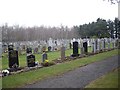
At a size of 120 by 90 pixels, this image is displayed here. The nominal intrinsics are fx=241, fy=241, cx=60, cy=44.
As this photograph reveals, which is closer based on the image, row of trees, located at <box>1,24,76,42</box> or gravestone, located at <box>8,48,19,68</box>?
A: gravestone, located at <box>8,48,19,68</box>

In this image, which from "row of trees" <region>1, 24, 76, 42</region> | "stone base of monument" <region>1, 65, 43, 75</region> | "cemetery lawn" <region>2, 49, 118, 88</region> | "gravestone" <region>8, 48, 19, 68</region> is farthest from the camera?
"row of trees" <region>1, 24, 76, 42</region>

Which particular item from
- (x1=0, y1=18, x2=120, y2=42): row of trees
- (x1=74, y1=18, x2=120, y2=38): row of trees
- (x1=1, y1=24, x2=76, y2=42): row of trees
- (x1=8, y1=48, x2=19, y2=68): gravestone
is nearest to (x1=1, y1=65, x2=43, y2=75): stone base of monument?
(x1=8, y1=48, x2=19, y2=68): gravestone

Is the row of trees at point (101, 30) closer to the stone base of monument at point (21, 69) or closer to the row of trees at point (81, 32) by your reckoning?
the row of trees at point (81, 32)

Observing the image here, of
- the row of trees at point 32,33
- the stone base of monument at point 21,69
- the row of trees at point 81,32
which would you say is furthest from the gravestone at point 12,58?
the row of trees at point 32,33

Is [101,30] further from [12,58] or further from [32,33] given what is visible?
[12,58]

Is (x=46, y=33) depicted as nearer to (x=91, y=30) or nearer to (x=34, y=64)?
(x=91, y=30)

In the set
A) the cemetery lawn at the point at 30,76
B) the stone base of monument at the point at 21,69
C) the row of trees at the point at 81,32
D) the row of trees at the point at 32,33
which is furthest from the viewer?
the row of trees at the point at 32,33

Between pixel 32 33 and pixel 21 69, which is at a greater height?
pixel 32 33

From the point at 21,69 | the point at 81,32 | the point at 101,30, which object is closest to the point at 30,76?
the point at 21,69

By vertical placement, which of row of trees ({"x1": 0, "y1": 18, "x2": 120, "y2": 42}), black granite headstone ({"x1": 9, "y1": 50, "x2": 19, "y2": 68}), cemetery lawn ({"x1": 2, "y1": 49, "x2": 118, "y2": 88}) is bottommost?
cemetery lawn ({"x1": 2, "y1": 49, "x2": 118, "y2": 88})

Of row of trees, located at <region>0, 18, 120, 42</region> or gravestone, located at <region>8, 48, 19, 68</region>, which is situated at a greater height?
row of trees, located at <region>0, 18, 120, 42</region>

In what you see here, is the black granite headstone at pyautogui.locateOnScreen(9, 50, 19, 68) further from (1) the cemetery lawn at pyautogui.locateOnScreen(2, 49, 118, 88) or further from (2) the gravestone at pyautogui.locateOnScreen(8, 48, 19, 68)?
(1) the cemetery lawn at pyautogui.locateOnScreen(2, 49, 118, 88)

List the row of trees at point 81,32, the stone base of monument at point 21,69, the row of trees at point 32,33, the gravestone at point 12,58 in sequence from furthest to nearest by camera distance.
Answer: the row of trees at point 32,33 → the row of trees at point 81,32 → the gravestone at point 12,58 → the stone base of monument at point 21,69

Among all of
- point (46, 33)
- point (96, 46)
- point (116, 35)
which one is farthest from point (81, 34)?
point (96, 46)
